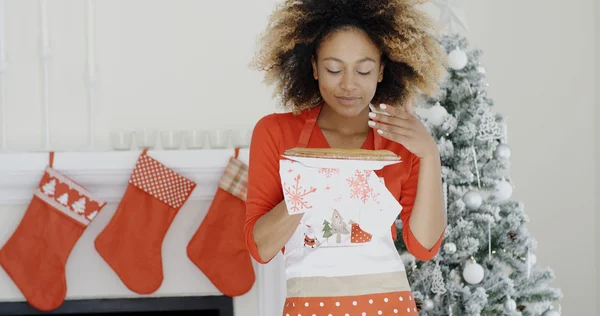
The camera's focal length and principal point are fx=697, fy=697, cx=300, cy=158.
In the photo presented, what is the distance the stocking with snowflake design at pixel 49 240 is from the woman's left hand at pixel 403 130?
135 cm

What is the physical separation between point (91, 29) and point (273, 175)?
1480 millimetres

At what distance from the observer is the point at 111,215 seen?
8.14 ft

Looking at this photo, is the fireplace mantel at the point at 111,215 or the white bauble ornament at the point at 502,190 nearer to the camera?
the white bauble ornament at the point at 502,190

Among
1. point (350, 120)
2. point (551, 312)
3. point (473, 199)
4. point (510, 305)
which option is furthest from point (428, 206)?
point (551, 312)

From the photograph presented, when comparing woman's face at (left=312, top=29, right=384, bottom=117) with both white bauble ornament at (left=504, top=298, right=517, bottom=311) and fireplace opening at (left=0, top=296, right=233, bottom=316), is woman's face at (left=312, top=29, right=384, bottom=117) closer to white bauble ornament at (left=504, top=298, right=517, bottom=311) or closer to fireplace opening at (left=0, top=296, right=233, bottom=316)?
white bauble ornament at (left=504, top=298, right=517, bottom=311)

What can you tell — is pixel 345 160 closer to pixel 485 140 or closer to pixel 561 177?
pixel 485 140

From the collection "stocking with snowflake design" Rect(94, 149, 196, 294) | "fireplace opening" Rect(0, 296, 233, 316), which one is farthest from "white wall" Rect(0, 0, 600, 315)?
"fireplace opening" Rect(0, 296, 233, 316)

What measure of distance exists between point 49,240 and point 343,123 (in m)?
1.36

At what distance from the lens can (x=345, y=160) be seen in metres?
1.25

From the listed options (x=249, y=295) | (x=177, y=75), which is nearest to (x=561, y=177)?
(x=249, y=295)

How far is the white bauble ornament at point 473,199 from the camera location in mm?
2117

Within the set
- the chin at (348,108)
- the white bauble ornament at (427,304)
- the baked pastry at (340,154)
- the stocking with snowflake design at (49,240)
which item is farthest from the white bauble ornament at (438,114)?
the stocking with snowflake design at (49,240)

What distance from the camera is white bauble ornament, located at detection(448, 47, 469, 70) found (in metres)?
2.10

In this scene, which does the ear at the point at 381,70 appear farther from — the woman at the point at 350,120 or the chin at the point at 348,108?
the chin at the point at 348,108
